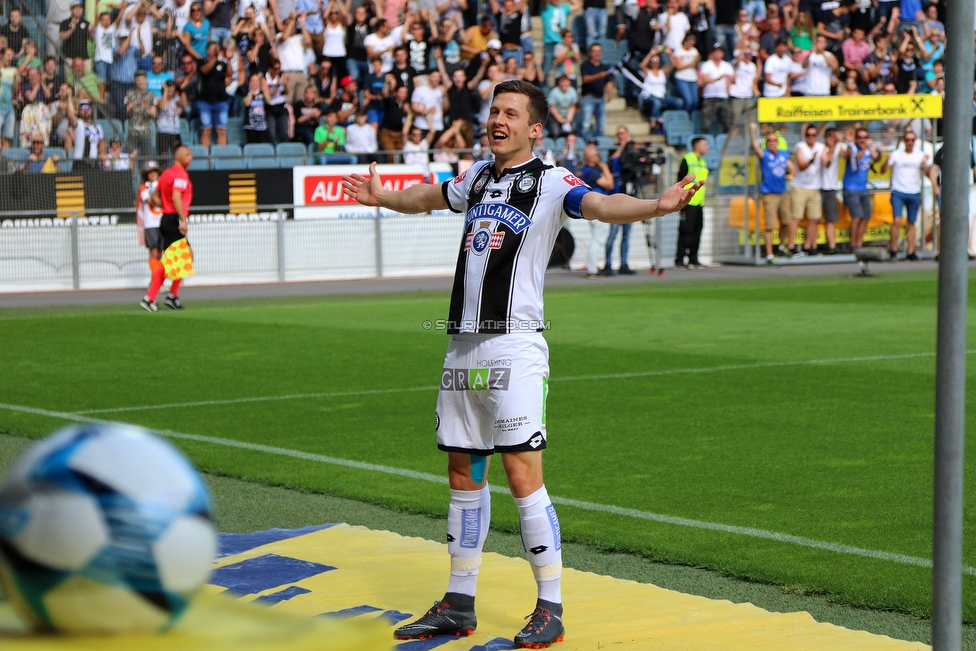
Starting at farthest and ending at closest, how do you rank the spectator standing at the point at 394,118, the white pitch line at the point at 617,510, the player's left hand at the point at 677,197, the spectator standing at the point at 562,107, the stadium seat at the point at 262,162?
the spectator standing at the point at 562,107
the spectator standing at the point at 394,118
the stadium seat at the point at 262,162
the white pitch line at the point at 617,510
the player's left hand at the point at 677,197

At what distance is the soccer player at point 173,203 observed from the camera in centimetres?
1806

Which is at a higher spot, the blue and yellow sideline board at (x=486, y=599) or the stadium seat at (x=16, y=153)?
the stadium seat at (x=16, y=153)

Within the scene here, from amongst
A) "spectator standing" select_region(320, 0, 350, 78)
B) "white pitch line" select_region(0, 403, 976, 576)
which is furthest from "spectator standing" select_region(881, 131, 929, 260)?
"white pitch line" select_region(0, 403, 976, 576)

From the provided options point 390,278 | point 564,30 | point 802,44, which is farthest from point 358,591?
point 802,44

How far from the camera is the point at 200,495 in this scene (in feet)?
5.74

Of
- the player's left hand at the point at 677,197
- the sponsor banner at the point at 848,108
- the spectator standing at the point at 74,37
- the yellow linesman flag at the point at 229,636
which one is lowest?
the yellow linesman flag at the point at 229,636

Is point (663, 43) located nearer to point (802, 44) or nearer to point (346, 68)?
point (802, 44)

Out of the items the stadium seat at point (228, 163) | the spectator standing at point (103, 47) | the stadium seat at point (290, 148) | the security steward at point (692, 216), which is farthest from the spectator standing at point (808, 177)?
the spectator standing at point (103, 47)

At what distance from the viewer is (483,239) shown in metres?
4.86

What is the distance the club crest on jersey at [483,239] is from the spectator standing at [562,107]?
22629 millimetres

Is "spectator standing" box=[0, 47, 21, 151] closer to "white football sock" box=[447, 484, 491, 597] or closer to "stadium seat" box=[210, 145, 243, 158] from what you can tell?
"stadium seat" box=[210, 145, 243, 158]

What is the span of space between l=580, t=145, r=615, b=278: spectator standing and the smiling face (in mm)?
15984

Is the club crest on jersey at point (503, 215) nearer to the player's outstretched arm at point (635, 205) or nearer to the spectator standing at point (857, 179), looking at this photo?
the player's outstretched arm at point (635, 205)

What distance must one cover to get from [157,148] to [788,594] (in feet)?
69.3
